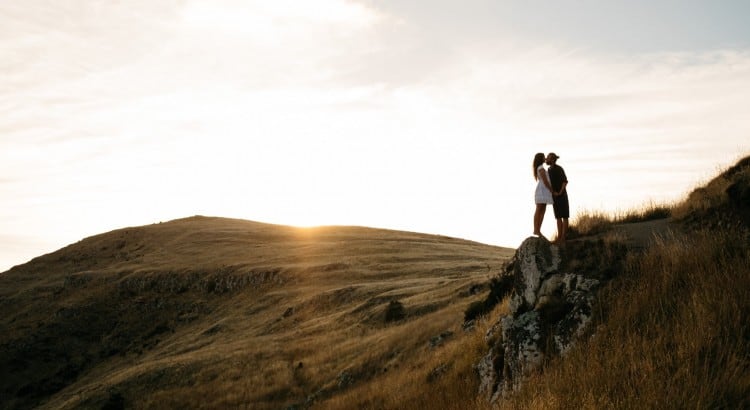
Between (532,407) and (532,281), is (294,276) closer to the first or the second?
(532,281)

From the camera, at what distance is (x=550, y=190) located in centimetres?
1483

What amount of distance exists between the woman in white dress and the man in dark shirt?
17 centimetres

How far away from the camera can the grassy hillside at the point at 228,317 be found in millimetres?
27781

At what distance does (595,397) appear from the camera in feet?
21.9

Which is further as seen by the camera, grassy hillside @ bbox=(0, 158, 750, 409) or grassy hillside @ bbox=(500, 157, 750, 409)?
grassy hillside @ bbox=(0, 158, 750, 409)

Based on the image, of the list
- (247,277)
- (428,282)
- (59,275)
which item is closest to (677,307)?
(428,282)

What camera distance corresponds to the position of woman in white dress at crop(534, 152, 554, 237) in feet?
48.9

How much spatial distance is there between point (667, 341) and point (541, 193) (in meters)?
7.51

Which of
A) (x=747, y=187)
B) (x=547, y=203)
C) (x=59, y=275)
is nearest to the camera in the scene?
(x=747, y=187)

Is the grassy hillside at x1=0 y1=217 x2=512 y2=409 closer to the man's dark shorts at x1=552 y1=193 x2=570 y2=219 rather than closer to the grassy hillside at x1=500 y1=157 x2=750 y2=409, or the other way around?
the man's dark shorts at x1=552 y1=193 x2=570 y2=219

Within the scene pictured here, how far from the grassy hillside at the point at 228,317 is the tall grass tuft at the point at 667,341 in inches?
282

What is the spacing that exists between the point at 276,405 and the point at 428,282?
2118cm

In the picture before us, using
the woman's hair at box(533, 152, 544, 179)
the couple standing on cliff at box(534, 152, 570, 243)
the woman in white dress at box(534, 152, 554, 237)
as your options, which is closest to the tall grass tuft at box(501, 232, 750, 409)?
the couple standing on cliff at box(534, 152, 570, 243)

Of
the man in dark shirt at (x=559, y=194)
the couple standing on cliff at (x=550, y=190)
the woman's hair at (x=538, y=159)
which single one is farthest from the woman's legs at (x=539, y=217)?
the woman's hair at (x=538, y=159)
